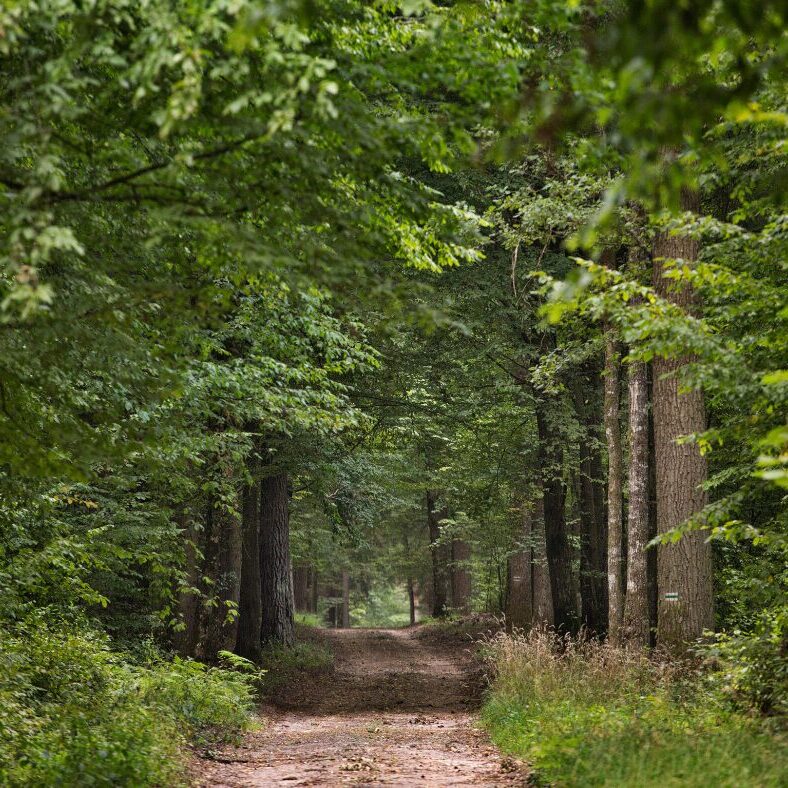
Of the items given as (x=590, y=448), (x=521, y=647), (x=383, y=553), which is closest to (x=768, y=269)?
(x=521, y=647)

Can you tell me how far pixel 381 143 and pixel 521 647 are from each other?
30.8 feet

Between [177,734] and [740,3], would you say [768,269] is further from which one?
[177,734]

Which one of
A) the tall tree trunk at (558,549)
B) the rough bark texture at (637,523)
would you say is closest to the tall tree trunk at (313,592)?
the tall tree trunk at (558,549)

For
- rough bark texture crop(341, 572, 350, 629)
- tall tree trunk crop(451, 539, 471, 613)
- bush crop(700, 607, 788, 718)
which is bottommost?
rough bark texture crop(341, 572, 350, 629)

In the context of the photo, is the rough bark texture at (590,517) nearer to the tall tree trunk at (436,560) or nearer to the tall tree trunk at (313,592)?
the tall tree trunk at (436,560)

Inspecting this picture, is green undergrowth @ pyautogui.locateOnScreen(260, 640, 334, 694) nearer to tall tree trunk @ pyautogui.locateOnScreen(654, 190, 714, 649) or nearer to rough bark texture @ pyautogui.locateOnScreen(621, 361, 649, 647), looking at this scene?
rough bark texture @ pyautogui.locateOnScreen(621, 361, 649, 647)

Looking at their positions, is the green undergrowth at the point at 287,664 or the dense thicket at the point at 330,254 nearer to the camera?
the dense thicket at the point at 330,254

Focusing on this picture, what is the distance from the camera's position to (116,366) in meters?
6.05

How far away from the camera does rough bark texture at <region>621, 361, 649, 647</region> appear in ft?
37.1

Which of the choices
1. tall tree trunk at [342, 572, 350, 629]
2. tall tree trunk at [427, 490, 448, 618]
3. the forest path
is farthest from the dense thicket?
tall tree trunk at [342, 572, 350, 629]

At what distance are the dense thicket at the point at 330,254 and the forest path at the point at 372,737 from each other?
178 centimetres

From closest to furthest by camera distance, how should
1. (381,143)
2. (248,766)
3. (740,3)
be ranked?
(740,3) → (381,143) → (248,766)

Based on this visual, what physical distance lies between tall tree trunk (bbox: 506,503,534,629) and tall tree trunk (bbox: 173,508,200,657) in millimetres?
8677

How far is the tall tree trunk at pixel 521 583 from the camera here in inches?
851
